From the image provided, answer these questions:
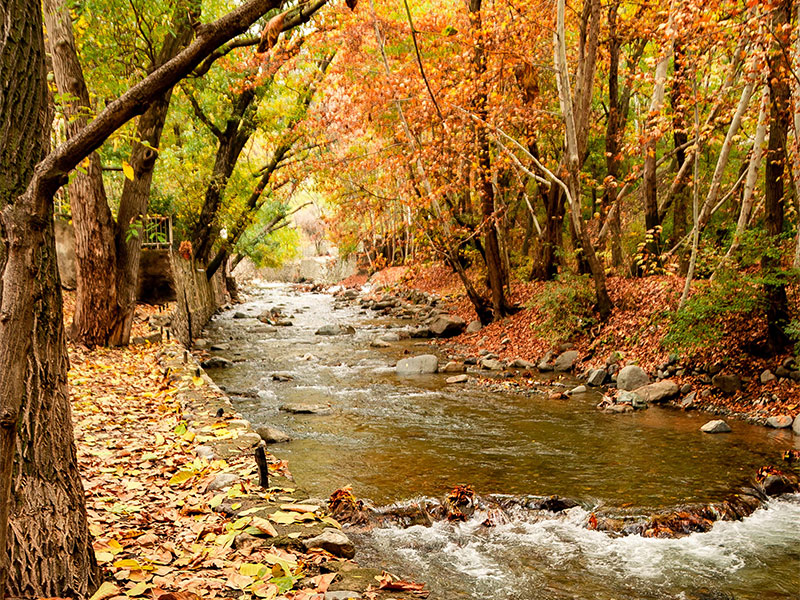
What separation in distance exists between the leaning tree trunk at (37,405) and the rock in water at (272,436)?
4856mm

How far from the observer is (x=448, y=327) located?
16203 millimetres

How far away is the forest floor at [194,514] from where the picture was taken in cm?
291

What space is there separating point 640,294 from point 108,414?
1051 cm

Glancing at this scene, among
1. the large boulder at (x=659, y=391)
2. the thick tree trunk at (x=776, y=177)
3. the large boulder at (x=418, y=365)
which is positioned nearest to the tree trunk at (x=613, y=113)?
the thick tree trunk at (x=776, y=177)

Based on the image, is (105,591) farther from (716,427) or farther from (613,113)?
(613,113)

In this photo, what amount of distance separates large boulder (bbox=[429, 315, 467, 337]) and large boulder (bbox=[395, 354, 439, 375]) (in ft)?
12.0

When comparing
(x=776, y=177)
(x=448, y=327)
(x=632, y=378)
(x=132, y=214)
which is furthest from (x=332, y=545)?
(x=448, y=327)

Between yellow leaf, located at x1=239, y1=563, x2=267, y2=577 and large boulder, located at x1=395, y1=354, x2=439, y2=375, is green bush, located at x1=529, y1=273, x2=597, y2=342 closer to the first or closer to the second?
large boulder, located at x1=395, y1=354, x2=439, y2=375

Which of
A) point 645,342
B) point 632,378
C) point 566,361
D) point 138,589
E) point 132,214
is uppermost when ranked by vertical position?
point 132,214

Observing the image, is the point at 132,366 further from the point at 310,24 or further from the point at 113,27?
the point at 310,24

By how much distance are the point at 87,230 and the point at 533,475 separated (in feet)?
26.2

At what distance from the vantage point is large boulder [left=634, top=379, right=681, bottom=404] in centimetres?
912

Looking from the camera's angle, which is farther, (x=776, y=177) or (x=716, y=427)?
(x=776, y=177)

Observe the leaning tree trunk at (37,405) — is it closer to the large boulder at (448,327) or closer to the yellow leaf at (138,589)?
the yellow leaf at (138,589)
